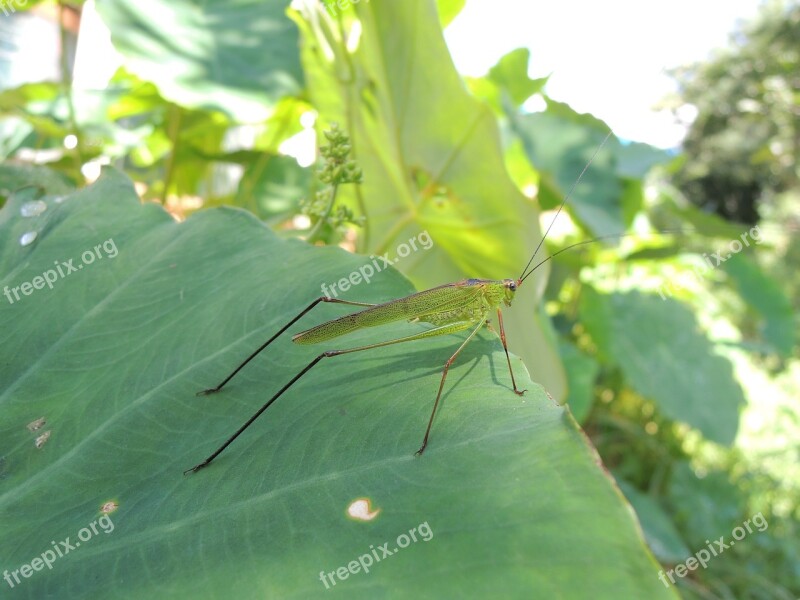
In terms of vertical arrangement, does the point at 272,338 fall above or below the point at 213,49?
below

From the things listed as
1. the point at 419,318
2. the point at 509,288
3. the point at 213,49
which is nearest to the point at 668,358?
the point at 509,288

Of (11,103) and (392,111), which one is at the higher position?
(11,103)

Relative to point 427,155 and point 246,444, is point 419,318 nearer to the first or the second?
point 246,444

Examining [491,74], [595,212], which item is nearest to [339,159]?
[595,212]

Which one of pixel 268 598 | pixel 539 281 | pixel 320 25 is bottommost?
pixel 539 281

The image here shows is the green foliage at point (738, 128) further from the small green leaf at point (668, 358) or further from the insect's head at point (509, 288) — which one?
the insect's head at point (509, 288)

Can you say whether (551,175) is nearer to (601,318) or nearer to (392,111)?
(392,111)
